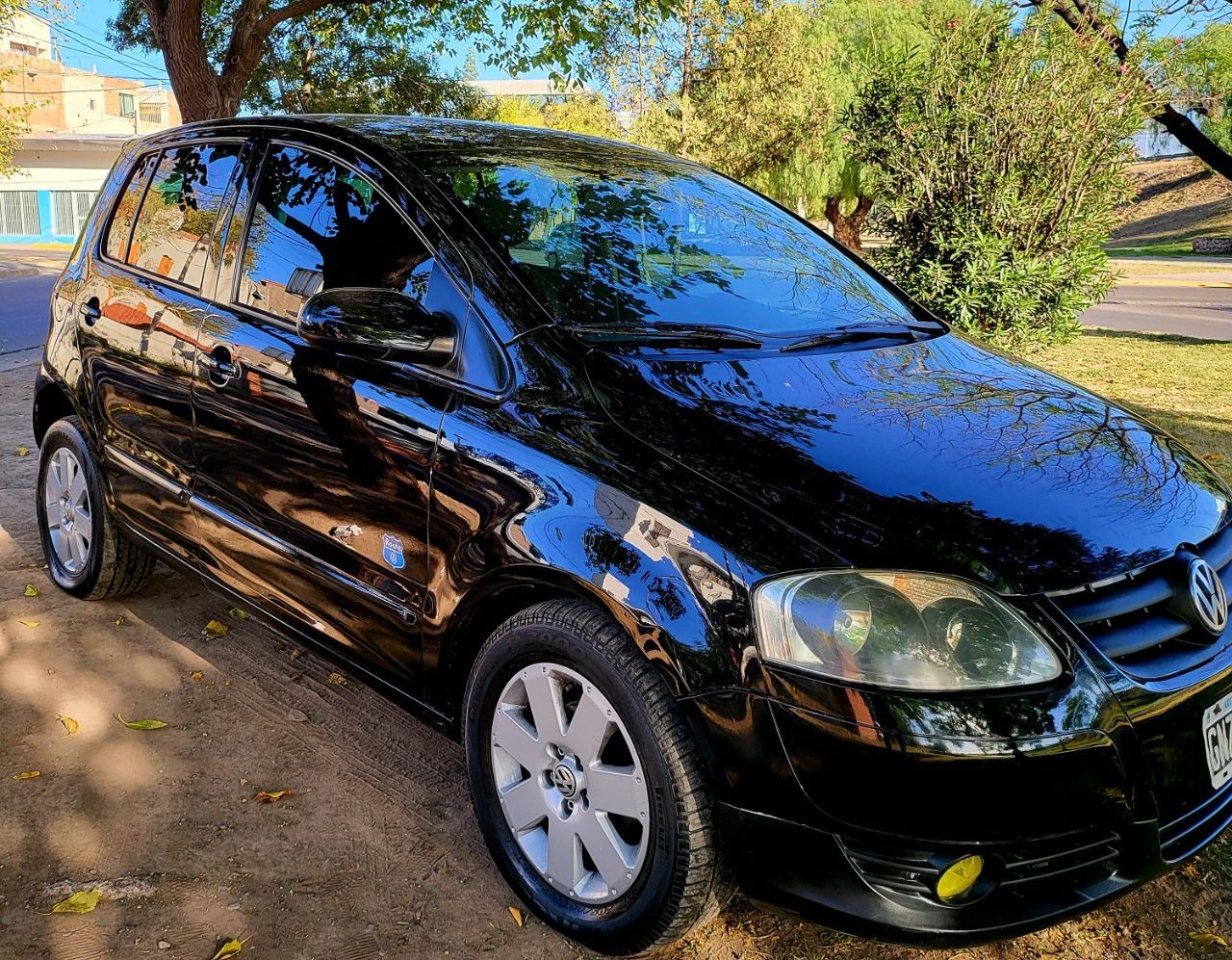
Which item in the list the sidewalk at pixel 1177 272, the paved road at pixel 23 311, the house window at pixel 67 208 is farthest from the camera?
the house window at pixel 67 208

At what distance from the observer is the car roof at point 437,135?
3.14 metres

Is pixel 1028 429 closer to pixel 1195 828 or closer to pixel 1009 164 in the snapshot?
pixel 1195 828

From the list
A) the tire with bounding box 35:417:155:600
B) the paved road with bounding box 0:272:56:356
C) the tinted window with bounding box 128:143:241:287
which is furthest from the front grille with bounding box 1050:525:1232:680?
the paved road with bounding box 0:272:56:356

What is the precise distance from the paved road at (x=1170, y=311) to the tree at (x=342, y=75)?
12.3 m

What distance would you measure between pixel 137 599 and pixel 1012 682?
11.9ft

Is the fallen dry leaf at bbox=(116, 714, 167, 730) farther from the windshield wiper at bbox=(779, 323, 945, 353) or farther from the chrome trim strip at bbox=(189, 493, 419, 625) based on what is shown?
the windshield wiper at bbox=(779, 323, 945, 353)

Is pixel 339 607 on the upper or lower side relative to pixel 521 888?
upper

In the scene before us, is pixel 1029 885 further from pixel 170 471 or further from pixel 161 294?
pixel 161 294

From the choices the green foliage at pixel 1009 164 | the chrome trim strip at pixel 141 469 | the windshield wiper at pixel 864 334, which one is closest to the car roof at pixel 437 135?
the windshield wiper at pixel 864 334

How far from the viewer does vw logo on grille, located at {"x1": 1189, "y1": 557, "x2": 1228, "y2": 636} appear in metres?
2.21

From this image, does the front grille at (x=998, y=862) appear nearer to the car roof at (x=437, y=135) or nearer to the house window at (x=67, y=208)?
Result: the car roof at (x=437, y=135)

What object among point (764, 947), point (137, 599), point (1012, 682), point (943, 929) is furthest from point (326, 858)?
point (137, 599)

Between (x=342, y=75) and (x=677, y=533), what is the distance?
1895cm

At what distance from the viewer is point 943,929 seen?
1963 mm
